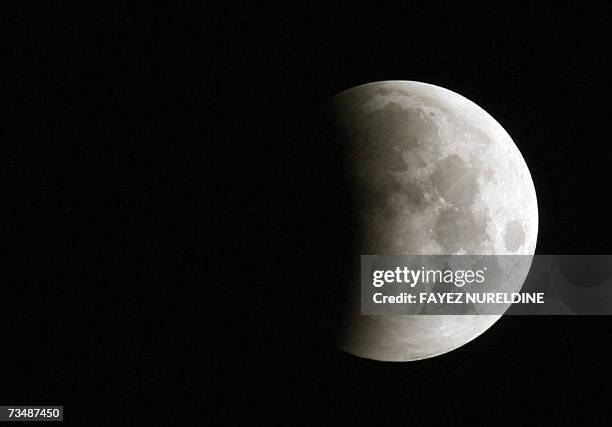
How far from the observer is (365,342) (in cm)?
512

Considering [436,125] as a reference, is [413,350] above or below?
below

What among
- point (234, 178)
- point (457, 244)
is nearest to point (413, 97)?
point (457, 244)

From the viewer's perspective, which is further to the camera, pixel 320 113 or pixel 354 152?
pixel 320 113

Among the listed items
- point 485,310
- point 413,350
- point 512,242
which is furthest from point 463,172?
point 413,350

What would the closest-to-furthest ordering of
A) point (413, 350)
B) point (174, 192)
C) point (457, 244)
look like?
point (457, 244)
point (174, 192)
point (413, 350)

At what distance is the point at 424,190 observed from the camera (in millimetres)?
4527

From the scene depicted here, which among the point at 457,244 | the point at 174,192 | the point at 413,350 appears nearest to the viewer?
the point at 457,244

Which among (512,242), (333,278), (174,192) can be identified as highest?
(174,192)

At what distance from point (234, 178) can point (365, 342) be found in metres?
1.82

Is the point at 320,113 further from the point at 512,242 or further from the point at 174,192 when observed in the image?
the point at 512,242

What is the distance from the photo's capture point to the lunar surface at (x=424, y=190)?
454cm

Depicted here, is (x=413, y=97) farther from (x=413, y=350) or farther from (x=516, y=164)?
(x=413, y=350)

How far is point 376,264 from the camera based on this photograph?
4.61 metres

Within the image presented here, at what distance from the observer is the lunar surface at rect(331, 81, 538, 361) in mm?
4539
